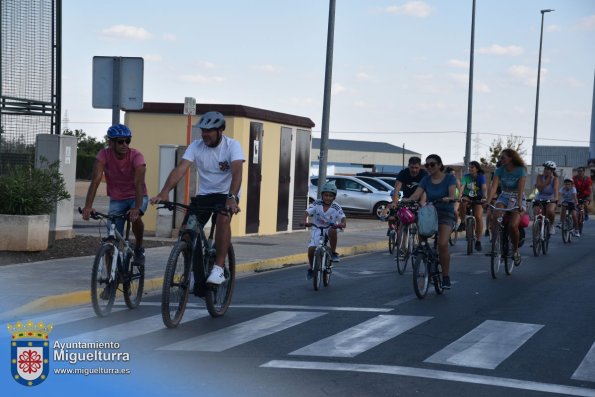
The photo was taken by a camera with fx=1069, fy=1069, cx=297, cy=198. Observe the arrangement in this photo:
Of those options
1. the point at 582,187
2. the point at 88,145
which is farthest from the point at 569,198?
the point at 88,145

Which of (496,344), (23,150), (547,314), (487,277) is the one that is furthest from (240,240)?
(496,344)

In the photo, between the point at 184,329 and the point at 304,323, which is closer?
the point at 184,329

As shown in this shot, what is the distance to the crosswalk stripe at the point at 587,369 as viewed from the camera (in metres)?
7.97

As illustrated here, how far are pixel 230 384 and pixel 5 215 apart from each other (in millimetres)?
8322

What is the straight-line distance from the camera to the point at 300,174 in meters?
26.0

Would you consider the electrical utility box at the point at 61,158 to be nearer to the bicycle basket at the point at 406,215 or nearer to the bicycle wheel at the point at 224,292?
the bicycle basket at the point at 406,215

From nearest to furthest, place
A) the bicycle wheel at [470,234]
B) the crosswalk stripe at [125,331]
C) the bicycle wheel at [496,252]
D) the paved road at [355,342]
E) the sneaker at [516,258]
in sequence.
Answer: the paved road at [355,342]
the crosswalk stripe at [125,331]
the bicycle wheel at [496,252]
the sneaker at [516,258]
the bicycle wheel at [470,234]

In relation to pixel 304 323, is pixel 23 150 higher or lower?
higher

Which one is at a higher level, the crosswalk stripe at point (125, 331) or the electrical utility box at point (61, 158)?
the electrical utility box at point (61, 158)

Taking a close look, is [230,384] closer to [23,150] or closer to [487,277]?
[487,277]

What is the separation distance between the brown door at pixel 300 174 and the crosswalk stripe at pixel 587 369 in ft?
55.6

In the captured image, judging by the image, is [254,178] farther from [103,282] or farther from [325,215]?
[103,282]

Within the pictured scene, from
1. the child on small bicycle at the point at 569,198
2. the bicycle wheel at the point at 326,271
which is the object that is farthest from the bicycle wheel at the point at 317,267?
the child on small bicycle at the point at 569,198

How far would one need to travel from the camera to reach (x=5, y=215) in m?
14.7
